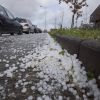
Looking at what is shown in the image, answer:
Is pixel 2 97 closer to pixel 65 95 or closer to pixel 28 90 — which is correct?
pixel 28 90

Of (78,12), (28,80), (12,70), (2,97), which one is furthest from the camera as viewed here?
(78,12)

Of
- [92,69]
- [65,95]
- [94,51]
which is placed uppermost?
[94,51]

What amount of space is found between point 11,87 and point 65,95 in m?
0.49

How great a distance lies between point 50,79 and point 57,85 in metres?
0.13

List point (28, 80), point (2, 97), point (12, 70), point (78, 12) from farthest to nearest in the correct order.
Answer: point (78, 12) → point (12, 70) → point (28, 80) → point (2, 97)

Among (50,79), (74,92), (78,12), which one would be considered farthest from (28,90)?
(78,12)

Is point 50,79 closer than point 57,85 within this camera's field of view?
No

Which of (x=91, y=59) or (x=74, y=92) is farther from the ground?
(x=91, y=59)

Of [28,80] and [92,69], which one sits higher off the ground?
[92,69]

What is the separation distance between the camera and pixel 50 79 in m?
1.07

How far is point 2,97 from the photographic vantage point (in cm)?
78

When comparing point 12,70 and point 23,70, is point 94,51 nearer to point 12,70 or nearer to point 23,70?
point 23,70

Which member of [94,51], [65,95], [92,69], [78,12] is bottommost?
[65,95]

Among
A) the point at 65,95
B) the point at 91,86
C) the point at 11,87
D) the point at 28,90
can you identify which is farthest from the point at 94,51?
the point at 11,87
